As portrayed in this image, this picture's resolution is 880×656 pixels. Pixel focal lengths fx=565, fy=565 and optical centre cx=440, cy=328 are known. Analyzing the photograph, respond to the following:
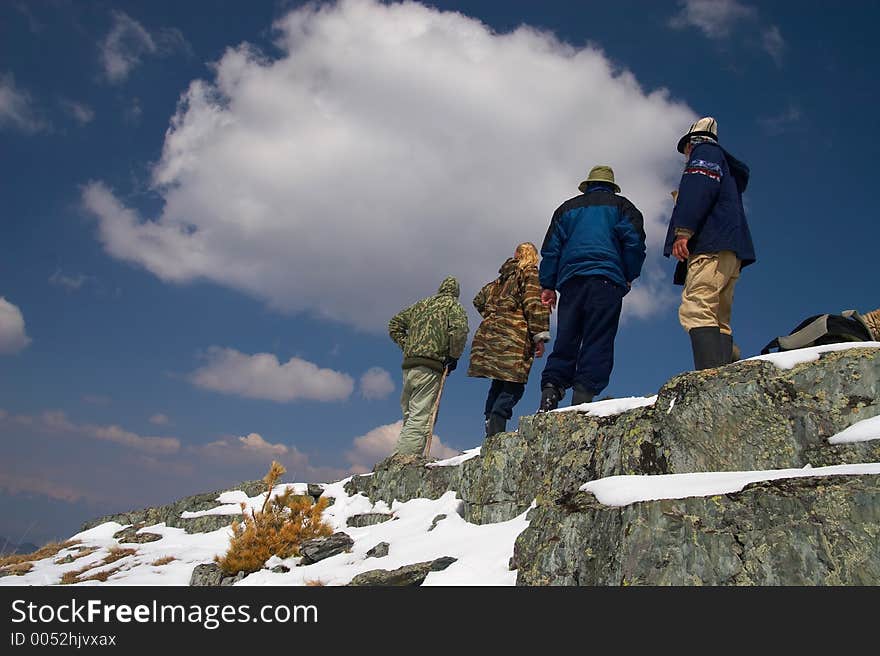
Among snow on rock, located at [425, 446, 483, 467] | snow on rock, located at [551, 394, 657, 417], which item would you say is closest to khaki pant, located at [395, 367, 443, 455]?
snow on rock, located at [425, 446, 483, 467]

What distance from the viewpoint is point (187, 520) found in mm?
9688

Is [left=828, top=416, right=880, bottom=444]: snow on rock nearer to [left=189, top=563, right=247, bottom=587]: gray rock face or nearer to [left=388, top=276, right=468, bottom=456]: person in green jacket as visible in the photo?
[left=189, top=563, right=247, bottom=587]: gray rock face

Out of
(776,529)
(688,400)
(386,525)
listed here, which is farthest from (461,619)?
(386,525)

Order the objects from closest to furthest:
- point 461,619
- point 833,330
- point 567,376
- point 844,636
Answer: point 844,636 < point 461,619 < point 833,330 < point 567,376

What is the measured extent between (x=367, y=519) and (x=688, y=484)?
5.13 meters

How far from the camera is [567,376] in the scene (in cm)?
629

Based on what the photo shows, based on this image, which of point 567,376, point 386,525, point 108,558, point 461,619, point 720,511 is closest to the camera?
point 461,619

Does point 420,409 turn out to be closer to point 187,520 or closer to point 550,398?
point 550,398

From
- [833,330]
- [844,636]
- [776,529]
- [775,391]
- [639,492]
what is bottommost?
[844,636]

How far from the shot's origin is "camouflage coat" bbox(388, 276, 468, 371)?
9016 mm

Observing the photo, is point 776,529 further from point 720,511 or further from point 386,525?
point 386,525

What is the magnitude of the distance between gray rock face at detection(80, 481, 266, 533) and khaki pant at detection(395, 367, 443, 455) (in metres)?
2.97

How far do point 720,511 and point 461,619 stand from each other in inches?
54.8

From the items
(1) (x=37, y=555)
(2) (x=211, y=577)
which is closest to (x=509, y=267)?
(2) (x=211, y=577)
